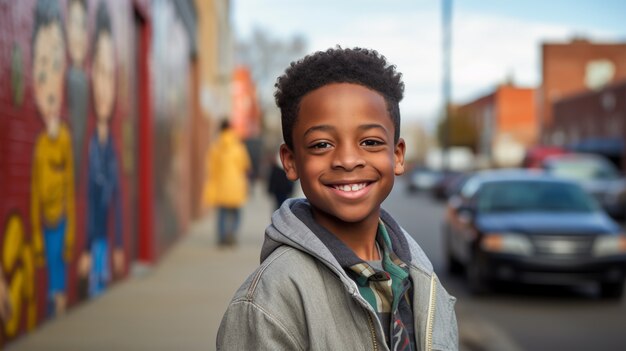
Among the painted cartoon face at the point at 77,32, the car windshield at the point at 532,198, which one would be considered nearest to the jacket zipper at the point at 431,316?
the painted cartoon face at the point at 77,32

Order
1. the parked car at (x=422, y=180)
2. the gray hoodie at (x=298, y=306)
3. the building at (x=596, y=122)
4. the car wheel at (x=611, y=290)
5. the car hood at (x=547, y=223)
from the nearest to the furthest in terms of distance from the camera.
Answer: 1. the gray hoodie at (x=298, y=306)
2. the car hood at (x=547, y=223)
3. the car wheel at (x=611, y=290)
4. the building at (x=596, y=122)
5. the parked car at (x=422, y=180)

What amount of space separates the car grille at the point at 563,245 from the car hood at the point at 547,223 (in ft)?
0.19

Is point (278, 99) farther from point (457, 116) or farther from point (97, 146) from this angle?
point (457, 116)

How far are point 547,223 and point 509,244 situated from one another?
565 mm

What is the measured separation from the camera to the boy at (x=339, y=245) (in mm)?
1983

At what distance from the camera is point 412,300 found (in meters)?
2.22

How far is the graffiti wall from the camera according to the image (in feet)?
20.0

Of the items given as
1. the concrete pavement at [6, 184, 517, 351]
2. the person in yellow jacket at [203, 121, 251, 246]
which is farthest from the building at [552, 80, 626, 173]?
the concrete pavement at [6, 184, 517, 351]

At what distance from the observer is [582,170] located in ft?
80.3

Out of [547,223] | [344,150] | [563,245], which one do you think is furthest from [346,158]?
[547,223]

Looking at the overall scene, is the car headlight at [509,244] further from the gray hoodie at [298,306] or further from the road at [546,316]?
the gray hoodie at [298,306]

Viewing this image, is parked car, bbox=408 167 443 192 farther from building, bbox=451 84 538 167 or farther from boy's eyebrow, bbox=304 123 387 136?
boy's eyebrow, bbox=304 123 387 136

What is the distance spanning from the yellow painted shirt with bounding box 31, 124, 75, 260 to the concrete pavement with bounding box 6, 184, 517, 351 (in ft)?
2.41

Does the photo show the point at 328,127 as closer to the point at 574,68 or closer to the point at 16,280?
the point at 16,280
